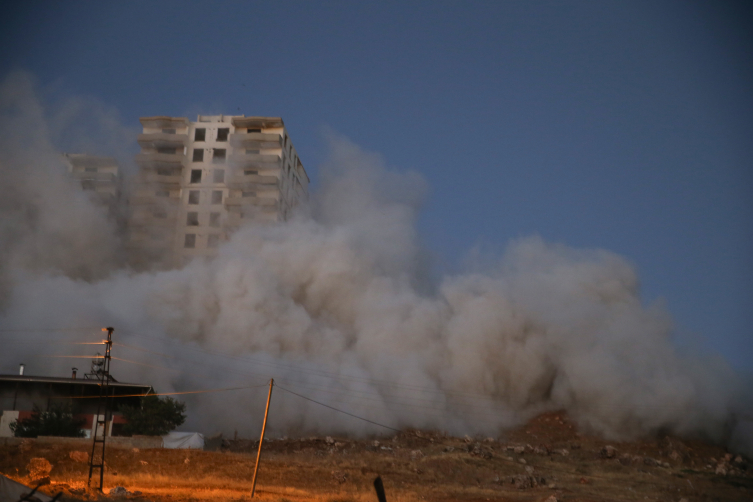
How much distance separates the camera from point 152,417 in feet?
174

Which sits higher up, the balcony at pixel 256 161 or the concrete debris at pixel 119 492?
the balcony at pixel 256 161

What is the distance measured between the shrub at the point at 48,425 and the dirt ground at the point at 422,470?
238 inches

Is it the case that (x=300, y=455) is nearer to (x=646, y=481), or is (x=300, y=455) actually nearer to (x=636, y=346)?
(x=646, y=481)

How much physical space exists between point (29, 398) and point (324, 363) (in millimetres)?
31788

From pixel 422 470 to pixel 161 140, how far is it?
7082 centimetres

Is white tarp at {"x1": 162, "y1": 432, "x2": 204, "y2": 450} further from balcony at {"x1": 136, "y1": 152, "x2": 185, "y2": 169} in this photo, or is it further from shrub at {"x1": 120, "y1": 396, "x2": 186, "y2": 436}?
balcony at {"x1": 136, "y1": 152, "x2": 185, "y2": 169}

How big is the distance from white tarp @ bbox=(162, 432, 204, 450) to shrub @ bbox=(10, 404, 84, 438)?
689cm

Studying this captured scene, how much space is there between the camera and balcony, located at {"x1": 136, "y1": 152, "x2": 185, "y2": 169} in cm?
9988

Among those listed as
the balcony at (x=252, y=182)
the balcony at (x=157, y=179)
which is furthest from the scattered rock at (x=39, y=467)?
the balcony at (x=157, y=179)

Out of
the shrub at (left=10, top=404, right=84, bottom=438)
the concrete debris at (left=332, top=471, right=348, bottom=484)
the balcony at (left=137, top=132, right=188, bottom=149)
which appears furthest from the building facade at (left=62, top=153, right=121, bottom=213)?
the concrete debris at (left=332, top=471, right=348, bottom=484)

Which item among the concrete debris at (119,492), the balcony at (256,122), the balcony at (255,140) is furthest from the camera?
the balcony at (256,122)

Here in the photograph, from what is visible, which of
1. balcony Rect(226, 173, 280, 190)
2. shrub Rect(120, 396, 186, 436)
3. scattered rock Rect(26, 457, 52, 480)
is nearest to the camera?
scattered rock Rect(26, 457, 52, 480)

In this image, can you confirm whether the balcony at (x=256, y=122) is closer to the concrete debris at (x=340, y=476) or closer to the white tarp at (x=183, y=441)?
the white tarp at (x=183, y=441)

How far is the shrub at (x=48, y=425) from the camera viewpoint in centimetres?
5053
